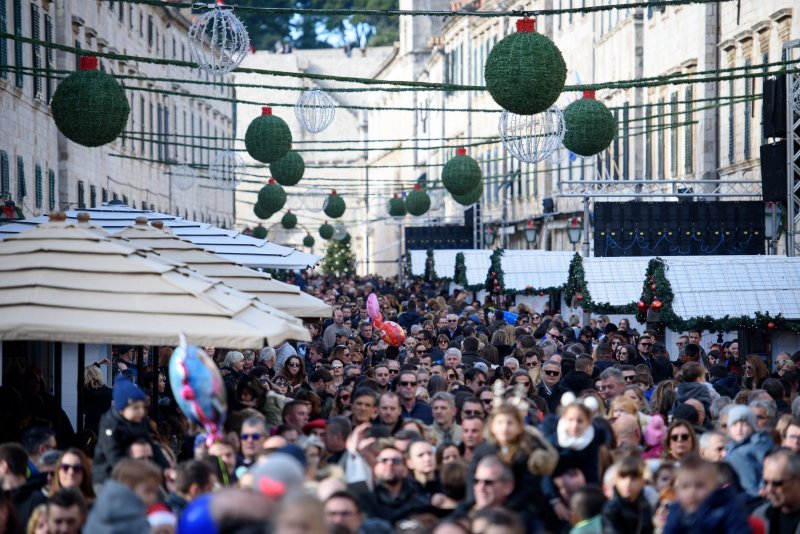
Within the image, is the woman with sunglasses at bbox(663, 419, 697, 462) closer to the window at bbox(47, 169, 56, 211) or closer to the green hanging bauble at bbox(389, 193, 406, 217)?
the window at bbox(47, 169, 56, 211)

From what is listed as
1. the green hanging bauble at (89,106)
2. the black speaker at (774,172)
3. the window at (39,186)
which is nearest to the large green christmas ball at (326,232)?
the window at (39,186)

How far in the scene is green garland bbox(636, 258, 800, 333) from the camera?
64.0 feet

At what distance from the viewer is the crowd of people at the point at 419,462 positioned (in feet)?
24.7

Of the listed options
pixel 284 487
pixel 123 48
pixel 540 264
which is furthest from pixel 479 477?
pixel 123 48

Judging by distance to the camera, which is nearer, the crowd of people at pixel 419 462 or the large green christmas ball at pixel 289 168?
the crowd of people at pixel 419 462

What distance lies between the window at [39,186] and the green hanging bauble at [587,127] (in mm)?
14596

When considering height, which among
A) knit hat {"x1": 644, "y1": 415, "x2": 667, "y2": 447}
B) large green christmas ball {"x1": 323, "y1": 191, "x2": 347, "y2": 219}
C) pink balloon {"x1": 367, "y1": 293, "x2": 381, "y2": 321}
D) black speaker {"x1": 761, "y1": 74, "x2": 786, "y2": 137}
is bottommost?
knit hat {"x1": 644, "y1": 415, "x2": 667, "y2": 447}

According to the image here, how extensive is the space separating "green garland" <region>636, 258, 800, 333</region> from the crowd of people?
4.90 m

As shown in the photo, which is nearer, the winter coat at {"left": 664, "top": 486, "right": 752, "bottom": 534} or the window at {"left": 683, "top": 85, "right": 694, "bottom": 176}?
the winter coat at {"left": 664, "top": 486, "right": 752, "bottom": 534}

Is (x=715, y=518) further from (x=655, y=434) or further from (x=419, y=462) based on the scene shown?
(x=655, y=434)

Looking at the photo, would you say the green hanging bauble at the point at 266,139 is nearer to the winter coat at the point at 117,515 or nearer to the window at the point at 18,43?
the window at the point at 18,43

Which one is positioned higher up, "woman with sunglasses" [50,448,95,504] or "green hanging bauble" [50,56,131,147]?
"green hanging bauble" [50,56,131,147]

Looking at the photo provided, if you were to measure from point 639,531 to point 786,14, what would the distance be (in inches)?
959

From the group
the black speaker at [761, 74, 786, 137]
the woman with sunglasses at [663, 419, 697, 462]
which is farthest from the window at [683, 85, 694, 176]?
the woman with sunglasses at [663, 419, 697, 462]
